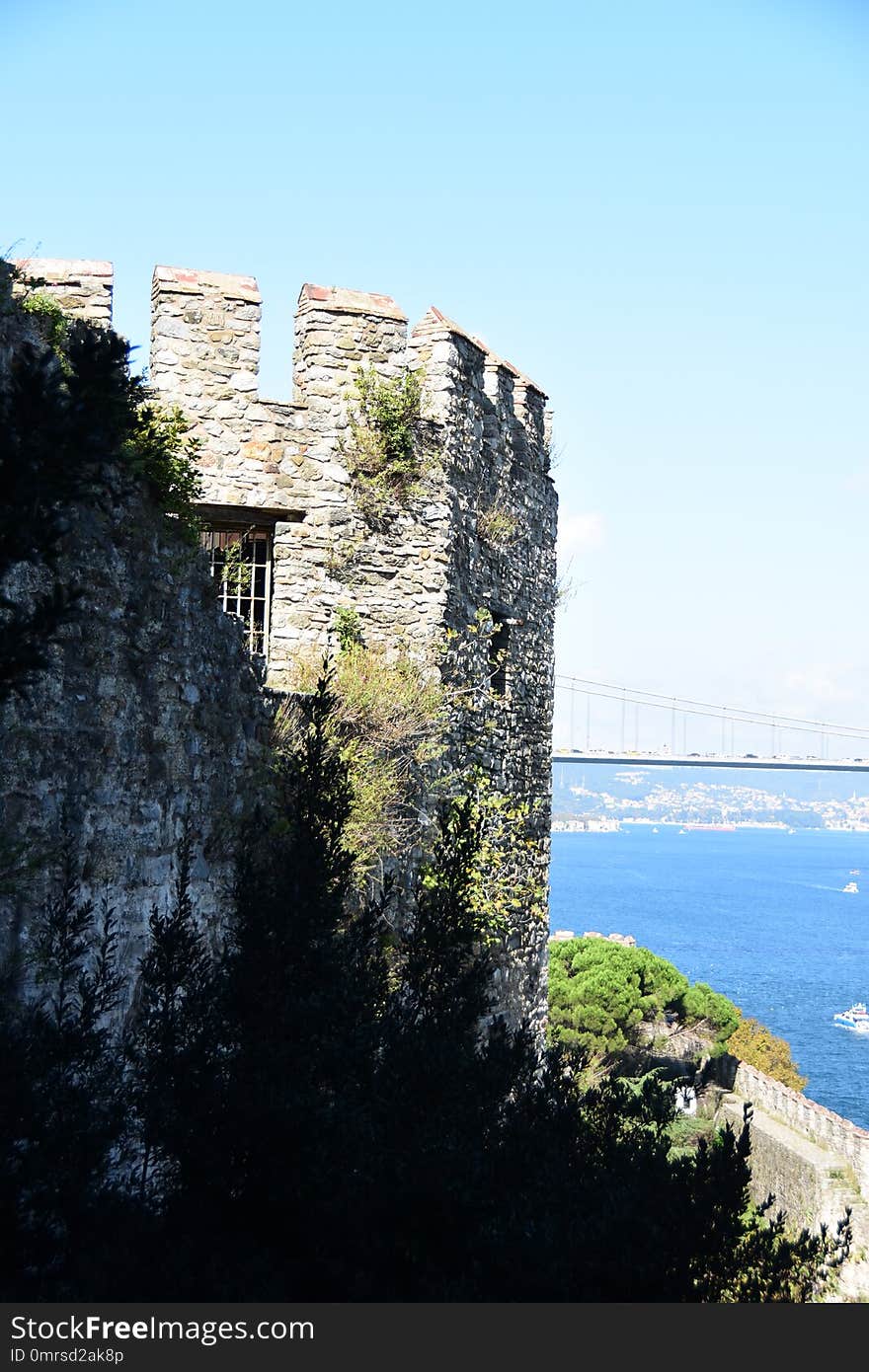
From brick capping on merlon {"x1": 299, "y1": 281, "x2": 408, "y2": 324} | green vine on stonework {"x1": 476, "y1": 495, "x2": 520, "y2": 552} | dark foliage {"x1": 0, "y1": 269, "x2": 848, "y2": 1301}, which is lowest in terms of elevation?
dark foliage {"x1": 0, "y1": 269, "x2": 848, "y2": 1301}

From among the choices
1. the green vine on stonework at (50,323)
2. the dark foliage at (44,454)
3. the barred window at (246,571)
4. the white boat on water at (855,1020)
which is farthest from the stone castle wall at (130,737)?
the white boat on water at (855,1020)

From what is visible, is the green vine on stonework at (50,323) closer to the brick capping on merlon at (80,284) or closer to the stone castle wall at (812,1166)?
the brick capping on merlon at (80,284)

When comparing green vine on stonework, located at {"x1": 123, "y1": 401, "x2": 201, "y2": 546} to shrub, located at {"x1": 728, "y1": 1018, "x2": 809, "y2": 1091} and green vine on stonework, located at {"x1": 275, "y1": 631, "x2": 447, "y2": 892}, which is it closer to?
green vine on stonework, located at {"x1": 275, "y1": 631, "x2": 447, "y2": 892}

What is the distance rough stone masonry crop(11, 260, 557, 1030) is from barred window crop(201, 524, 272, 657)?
14 millimetres

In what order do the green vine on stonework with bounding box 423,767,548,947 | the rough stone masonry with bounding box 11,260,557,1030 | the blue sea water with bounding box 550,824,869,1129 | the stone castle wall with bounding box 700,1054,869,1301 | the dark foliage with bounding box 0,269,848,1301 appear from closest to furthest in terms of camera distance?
the dark foliage with bounding box 0,269,848,1301, the rough stone masonry with bounding box 11,260,557,1030, the green vine on stonework with bounding box 423,767,548,947, the stone castle wall with bounding box 700,1054,869,1301, the blue sea water with bounding box 550,824,869,1129

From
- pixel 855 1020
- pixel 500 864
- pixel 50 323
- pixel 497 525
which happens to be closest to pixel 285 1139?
pixel 50 323

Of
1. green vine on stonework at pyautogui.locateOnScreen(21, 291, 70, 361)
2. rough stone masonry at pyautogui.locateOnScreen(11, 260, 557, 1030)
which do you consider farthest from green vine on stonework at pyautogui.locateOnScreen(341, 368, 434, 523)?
green vine on stonework at pyautogui.locateOnScreen(21, 291, 70, 361)

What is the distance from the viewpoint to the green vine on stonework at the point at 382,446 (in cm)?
848

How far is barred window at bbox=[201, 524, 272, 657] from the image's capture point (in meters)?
8.30

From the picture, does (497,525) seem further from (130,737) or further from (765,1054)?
(765,1054)

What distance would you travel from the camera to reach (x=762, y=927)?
9006 centimetres

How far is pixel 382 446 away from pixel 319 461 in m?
0.43

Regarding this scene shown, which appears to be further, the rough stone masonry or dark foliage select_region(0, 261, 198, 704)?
the rough stone masonry
